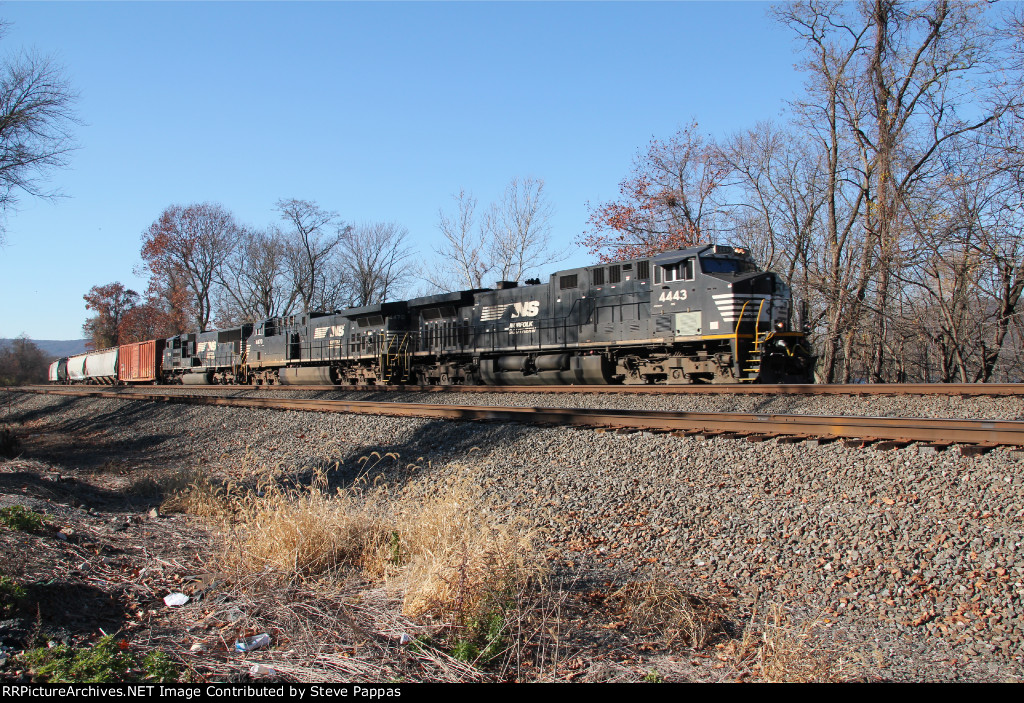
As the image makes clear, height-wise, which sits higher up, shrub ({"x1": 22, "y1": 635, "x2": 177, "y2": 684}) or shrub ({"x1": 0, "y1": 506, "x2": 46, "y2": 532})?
shrub ({"x1": 0, "y1": 506, "x2": 46, "y2": 532})

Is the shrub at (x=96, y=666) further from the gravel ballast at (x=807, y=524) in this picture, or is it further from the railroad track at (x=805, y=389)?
the railroad track at (x=805, y=389)

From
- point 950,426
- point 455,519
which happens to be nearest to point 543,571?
point 455,519

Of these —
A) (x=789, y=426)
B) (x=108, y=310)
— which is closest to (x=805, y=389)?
(x=789, y=426)

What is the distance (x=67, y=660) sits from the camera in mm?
3184

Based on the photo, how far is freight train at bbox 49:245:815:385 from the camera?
14.6m

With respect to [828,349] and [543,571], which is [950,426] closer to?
[543,571]

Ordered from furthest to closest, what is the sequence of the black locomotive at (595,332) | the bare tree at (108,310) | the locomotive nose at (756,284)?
the bare tree at (108,310) → the black locomotive at (595,332) → the locomotive nose at (756,284)

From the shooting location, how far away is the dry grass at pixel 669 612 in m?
4.27

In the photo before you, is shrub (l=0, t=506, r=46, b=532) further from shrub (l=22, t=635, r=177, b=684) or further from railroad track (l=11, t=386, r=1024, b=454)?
railroad track (l=11, t=386, r=1024, b=454)

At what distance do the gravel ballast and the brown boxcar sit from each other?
1332 inches
